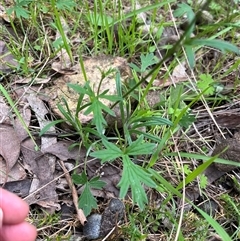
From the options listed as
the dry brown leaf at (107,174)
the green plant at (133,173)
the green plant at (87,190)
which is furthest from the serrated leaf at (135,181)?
the dry brown leaf at (107,174)

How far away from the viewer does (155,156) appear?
5.92ft

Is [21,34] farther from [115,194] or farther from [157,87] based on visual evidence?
[115,194]

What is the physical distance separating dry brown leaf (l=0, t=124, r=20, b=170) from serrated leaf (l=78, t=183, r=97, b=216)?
367 millimetres

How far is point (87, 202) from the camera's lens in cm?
175

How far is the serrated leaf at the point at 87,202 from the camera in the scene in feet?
5.72

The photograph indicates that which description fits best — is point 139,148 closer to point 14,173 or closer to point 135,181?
point 135,181

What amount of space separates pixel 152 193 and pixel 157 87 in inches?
22.2

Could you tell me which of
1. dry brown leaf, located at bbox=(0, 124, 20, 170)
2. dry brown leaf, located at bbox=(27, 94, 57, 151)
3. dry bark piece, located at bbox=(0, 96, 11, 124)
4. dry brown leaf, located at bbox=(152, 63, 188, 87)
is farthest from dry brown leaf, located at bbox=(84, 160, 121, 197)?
dry brown leaf, located at bbox=(152, 63, 188, 87)

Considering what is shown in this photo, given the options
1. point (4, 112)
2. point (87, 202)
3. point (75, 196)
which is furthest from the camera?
point (4, 112)

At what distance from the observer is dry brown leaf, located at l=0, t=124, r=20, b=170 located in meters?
1.91

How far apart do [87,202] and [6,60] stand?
89 cm

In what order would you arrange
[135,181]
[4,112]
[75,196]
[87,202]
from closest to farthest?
1. [135,181]
2. [87,202]
3. [75,196]
4. [4,112]

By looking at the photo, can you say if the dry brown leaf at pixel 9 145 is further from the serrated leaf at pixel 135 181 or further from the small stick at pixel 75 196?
the serrated leaf at pixel 135 181

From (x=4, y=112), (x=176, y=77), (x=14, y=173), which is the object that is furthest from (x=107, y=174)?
(x=176, y=77)
